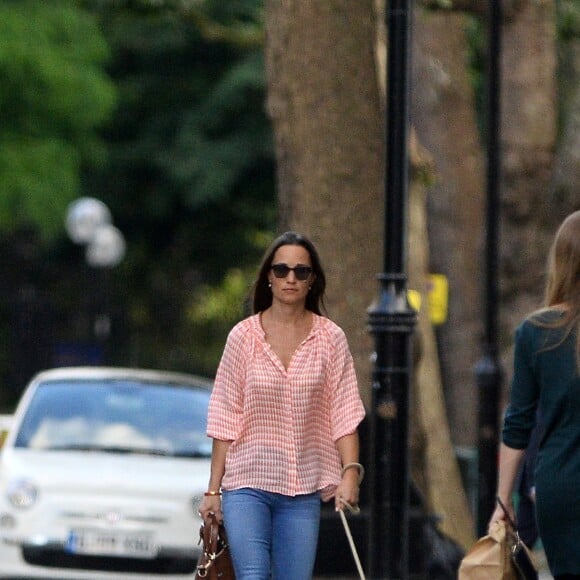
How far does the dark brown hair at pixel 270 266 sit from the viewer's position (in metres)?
6.54

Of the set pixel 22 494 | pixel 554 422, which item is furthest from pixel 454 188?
pixel 554 422

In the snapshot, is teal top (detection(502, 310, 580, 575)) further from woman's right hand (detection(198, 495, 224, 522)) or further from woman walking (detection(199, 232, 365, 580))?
woman's right hand (detection(198, 495, 224, 522))

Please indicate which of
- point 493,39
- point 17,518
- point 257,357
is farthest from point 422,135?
point 257,357

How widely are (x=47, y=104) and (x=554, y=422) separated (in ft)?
86.7

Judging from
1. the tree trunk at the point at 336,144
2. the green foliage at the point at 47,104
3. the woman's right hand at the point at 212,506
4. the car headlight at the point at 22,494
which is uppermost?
the green foliage at the point at 47,104

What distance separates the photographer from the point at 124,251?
114 ft

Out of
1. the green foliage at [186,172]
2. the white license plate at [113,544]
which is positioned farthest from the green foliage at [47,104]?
the white license plate at [113,544]

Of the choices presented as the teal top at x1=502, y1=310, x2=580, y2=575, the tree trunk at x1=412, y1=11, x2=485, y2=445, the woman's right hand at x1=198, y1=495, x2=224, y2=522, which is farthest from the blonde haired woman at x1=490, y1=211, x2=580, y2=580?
the tree trunk at x1=412, y1=11, x2=485, y2=445

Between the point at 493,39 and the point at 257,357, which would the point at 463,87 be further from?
the point at 257,357

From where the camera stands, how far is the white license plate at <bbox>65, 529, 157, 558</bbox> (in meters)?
10.6

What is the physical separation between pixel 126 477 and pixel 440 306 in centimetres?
546

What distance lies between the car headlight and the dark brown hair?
446cm

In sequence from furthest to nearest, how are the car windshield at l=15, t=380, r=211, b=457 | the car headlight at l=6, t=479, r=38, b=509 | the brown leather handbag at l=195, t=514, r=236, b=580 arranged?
1. the car windshield at l=15, t=380, r=211, b=457
2. the car headlight at l=6, t=479, r=38, b=509
3. the brown leather handbag at l=195, t=514, r=236, b=580

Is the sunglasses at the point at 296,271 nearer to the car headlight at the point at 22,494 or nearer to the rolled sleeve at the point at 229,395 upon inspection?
the rolled sleeve at the point at 229,395
